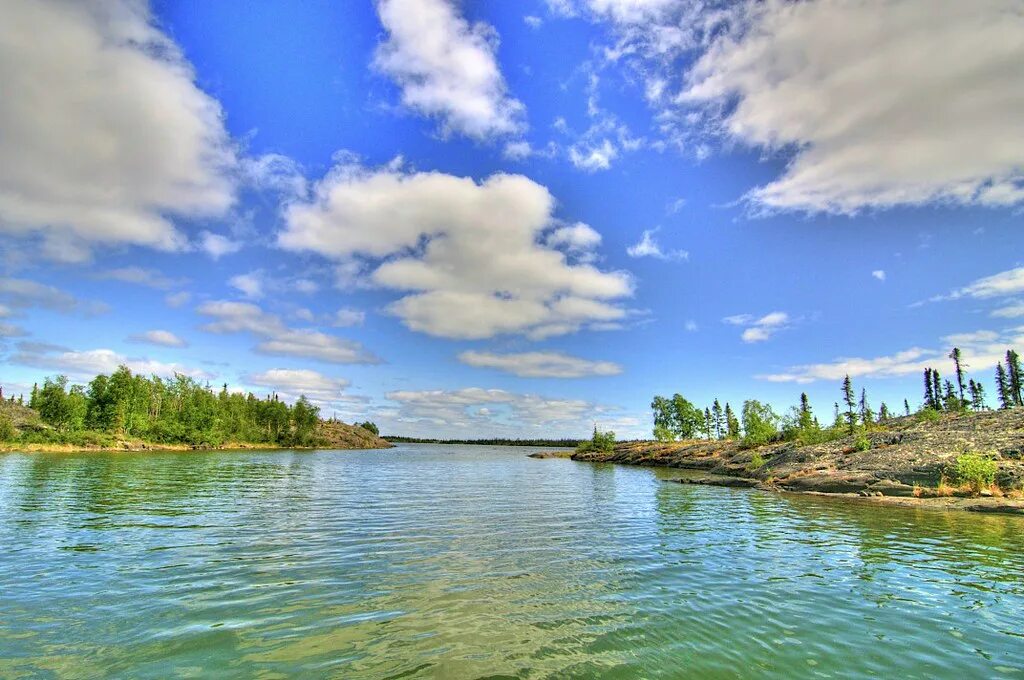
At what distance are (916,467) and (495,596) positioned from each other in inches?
1870

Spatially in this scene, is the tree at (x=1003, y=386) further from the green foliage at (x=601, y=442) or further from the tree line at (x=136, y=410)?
the tree line at (x=136, y=410)

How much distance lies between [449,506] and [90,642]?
26.6m

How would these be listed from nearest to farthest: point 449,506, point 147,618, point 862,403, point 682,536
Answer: point 147,618
point 682,536
point 449,506
point 862,403

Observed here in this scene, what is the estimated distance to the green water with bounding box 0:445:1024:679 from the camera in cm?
958

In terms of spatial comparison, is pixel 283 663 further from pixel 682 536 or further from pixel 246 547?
pixel 682 536

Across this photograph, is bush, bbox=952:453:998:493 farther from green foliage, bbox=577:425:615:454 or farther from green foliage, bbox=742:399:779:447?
green foliage, bbox=577:425:615:454

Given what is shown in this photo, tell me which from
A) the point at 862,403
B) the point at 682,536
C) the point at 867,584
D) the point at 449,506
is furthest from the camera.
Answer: the point at 862,403

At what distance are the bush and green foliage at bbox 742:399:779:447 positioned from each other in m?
57.1

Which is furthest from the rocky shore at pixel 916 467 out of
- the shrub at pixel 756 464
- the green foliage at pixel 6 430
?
the green foliage at pixel 6 430

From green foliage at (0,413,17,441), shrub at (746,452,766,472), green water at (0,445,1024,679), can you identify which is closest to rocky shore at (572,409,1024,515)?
shrub at (746,452,766,472)

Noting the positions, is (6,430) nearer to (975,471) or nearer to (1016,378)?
(975,471)

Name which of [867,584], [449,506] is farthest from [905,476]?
[449,506]

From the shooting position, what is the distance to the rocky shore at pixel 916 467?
3759 cm

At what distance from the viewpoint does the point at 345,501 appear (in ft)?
122
